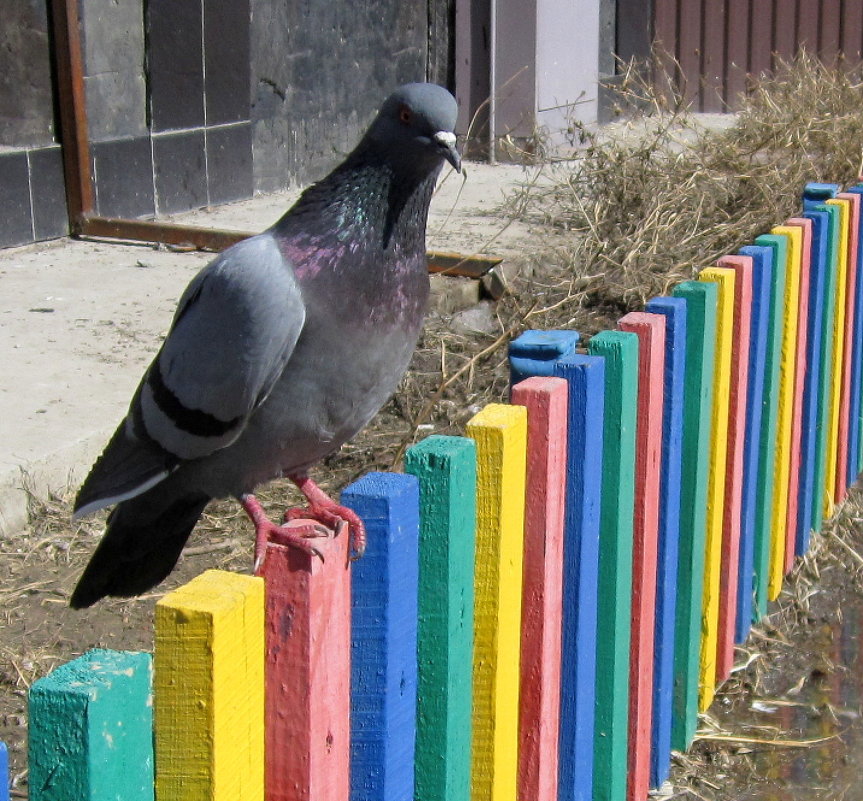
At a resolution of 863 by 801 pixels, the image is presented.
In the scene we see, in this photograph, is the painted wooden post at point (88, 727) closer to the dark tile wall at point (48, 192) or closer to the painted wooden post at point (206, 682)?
the painted wooden post at point (206, 682)

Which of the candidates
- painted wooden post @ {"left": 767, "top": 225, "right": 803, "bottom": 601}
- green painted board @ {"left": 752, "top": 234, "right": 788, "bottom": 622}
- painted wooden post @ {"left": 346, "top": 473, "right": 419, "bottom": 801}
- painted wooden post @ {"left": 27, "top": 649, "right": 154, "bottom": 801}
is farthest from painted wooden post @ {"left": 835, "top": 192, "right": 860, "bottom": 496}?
painted wooden post @ {"left": 27, "top": 649, "right": 154, "bottom": 801}

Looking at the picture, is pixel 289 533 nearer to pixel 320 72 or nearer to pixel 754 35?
pixel 320 72

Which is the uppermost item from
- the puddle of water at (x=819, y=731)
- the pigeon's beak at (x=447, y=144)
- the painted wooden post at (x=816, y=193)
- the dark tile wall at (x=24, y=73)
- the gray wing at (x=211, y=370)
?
the dark tile wall at (x=24, y=73)

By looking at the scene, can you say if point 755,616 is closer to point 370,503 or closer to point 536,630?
point 536,630

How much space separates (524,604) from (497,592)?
0.66 ft

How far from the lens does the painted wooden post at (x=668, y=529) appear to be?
8.51 ft

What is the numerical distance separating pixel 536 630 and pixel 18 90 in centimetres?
468

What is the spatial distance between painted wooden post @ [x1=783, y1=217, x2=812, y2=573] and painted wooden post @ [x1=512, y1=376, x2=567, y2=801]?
1.52 m

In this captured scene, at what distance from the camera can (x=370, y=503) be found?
1593mm

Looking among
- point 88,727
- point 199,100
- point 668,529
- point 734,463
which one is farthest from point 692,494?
point 199,100

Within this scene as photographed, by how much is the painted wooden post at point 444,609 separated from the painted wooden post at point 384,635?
5 centimetres

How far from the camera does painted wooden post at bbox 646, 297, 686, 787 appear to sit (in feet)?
8.51

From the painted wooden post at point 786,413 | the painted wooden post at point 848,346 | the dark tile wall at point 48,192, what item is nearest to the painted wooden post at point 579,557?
the painted wooden post at point 786,413

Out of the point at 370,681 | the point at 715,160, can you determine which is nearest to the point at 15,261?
the point at 715,160
